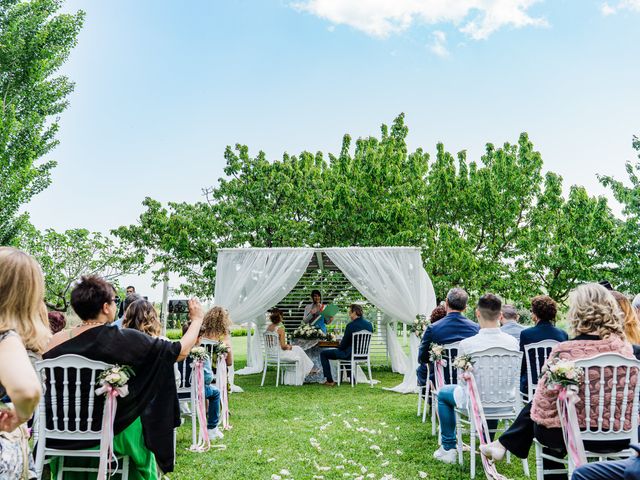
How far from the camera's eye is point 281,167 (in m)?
16.4

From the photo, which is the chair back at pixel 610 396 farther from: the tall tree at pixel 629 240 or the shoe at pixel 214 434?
the tall tree at pixel 629 240

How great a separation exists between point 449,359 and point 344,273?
5000mm

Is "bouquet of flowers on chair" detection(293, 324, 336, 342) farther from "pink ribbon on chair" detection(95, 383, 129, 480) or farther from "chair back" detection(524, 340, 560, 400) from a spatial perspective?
"pink ribbon on chair" detection(95, 383, 129, 480)

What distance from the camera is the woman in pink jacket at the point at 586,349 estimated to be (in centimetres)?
300

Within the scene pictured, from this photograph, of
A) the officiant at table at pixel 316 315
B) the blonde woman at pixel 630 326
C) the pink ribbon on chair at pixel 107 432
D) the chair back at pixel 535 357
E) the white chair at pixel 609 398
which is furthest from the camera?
the officiant at table at pixel 316 315

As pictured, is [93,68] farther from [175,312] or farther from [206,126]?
[175,312]

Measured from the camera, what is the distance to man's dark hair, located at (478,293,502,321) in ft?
15.0

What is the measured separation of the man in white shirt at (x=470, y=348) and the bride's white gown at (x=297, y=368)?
5.45 meters

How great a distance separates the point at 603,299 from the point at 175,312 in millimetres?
17344

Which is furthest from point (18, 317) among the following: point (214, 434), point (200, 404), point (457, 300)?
point (457, 300)

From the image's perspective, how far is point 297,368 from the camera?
33.7ft

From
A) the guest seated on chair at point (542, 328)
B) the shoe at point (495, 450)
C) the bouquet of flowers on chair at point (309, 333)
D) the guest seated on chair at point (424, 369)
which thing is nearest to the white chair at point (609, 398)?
the shoe at point (495, 450)

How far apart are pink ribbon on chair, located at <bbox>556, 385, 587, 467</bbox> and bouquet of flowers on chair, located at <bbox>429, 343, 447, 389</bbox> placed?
2.18 metres

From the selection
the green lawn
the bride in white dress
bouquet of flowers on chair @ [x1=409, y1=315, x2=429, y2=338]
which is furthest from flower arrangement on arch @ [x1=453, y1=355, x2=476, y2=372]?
the bride in white dress
